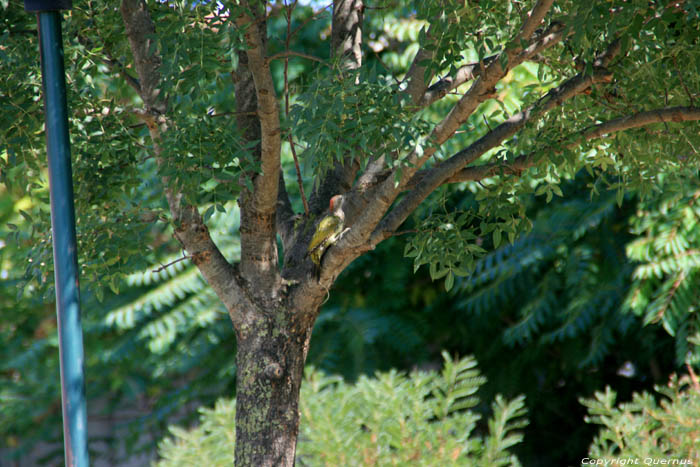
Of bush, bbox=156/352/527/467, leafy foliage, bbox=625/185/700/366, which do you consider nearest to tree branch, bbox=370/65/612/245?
bush, bbox=156/352/527/467

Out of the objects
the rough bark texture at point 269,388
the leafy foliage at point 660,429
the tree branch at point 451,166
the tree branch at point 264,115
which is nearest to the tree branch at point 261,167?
the tree branch at point 264,115

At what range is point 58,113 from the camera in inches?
79.4

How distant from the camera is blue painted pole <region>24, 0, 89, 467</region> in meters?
1.99

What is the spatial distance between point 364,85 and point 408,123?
6.4 inches

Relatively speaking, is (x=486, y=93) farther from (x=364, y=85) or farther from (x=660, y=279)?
(x=660, y=279)

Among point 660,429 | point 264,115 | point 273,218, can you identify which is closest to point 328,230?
point 273,218

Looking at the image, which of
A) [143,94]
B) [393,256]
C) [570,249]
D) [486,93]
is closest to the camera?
[486,93]

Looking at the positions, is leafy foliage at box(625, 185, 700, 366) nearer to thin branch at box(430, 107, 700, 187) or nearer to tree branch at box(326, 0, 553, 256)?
thin branch at box(430, 107, 700, 187)

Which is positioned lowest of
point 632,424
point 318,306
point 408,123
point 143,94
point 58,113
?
point 632,424

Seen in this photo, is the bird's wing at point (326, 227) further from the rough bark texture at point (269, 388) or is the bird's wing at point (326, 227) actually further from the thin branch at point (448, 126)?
the rough bark texture at point (269, 388)

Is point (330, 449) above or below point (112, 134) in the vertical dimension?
below

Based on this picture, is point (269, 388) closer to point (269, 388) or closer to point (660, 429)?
point (269, 388)

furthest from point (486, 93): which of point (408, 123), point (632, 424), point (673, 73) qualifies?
point (632, 424)

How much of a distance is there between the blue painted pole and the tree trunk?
2.01ft
